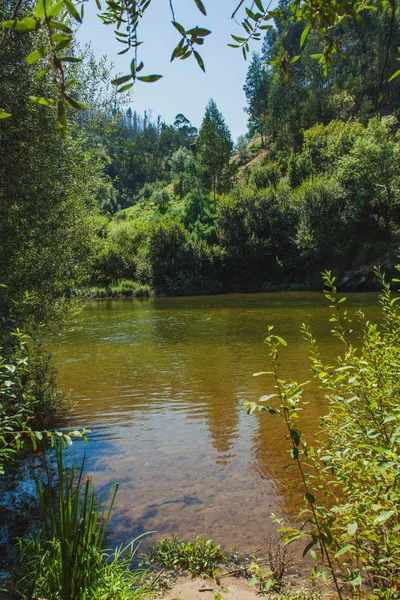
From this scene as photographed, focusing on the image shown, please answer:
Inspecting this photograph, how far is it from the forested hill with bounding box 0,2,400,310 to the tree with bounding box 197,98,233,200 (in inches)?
6.2

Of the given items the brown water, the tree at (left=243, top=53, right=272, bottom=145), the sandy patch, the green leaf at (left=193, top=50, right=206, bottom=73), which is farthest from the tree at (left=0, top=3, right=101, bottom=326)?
the tree at (left=243, top=53, right=272, bottom=145)

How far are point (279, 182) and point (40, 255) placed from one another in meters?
42.6

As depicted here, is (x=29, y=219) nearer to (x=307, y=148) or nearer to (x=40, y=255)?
(x=40, y=255)

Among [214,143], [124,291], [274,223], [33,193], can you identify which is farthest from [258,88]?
[33,193]

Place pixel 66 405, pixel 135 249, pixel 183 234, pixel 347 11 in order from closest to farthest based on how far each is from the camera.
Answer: pixel 347 11 < pixel 66 405 < pixel 183 234 < pixel 135 249

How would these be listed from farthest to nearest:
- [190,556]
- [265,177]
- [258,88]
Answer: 1. [258,88]
2. [265,177]
3. [190,556]

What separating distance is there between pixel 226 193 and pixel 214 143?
6.24m

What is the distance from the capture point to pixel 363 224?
127ft

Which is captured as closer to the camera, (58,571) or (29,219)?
(58,571)

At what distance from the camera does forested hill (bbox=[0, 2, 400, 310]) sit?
252 inches

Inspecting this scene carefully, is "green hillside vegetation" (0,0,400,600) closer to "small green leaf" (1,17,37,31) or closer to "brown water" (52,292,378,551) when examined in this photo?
"small green leaf" (1,17,37,31)

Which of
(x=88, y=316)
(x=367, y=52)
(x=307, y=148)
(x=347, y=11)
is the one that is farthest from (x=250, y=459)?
(x=367, y=52)

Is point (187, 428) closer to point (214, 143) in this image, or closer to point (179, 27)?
point (179, 27)

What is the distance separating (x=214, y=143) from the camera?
49906 mm
